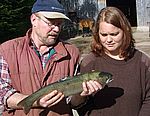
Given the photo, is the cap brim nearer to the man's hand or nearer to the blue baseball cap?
the blue baseball cap

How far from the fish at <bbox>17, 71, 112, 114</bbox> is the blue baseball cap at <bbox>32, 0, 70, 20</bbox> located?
568 mm

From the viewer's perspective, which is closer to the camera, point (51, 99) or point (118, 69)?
point (51, 99)

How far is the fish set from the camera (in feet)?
12.1

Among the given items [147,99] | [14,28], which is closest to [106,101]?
[147,99]

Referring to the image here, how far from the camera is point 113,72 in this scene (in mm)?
3973

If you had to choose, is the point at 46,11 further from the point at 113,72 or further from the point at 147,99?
the point at 147,99

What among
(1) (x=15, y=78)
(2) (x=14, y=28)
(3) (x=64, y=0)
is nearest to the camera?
(1) (x=15, y=78)

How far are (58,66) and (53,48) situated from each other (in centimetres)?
18

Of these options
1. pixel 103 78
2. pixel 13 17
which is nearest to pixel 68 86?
pixel 103 78

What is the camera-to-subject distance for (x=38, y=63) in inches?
154

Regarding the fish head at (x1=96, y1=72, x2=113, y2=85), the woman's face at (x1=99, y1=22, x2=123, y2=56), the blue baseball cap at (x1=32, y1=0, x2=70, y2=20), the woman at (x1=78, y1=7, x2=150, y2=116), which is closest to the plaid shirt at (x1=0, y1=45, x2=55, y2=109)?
the blue baseball cap at (x1=32, y1=0, x2=70, y2=20)

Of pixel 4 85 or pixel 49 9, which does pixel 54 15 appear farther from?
pixel 4 85

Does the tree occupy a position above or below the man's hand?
below

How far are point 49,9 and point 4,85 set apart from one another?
0.79 meters
